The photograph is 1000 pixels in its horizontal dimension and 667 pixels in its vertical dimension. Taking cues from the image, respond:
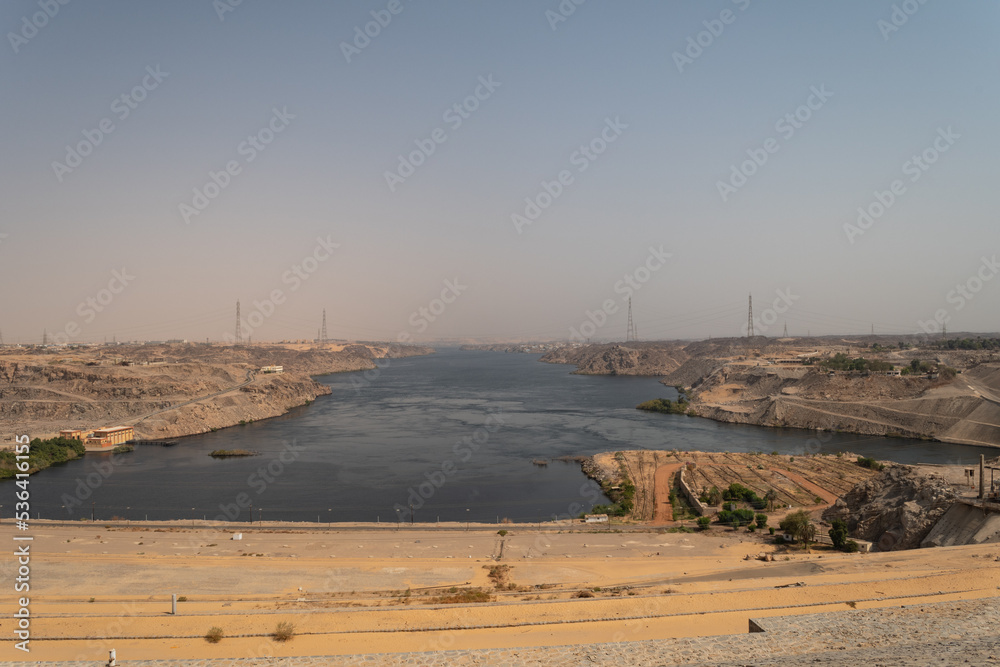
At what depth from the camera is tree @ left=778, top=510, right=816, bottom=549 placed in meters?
19.0

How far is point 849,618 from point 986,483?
15109mm

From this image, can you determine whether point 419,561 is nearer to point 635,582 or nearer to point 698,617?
point 635,582

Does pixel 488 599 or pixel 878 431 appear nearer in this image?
pixel 488 599

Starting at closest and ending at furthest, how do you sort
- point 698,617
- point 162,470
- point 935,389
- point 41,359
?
point 698,617 < point 162,470 < point 935,389 < point 41,359

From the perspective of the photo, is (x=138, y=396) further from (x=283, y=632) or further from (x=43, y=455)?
(x=283, y=632)

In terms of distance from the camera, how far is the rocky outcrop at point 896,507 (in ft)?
60.5

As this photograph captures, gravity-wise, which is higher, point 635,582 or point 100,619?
point 100,619

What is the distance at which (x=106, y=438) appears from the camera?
43062 millimetres

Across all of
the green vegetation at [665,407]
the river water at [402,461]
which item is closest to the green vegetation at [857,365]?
the green vegetation at [665,407]

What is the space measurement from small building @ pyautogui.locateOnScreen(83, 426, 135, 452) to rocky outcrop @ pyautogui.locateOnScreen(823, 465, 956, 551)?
147ft

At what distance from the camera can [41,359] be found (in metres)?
68.0

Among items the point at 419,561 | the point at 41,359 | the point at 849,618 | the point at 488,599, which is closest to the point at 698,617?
the point at 849,618

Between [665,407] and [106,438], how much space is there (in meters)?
49.6
